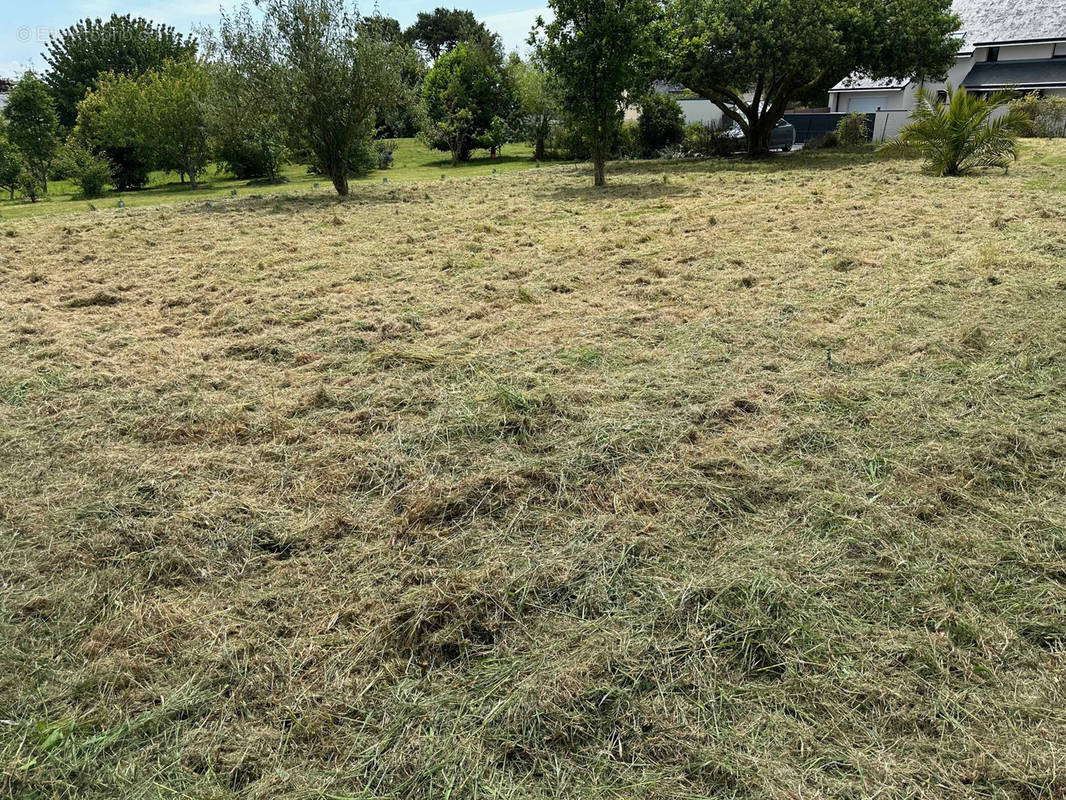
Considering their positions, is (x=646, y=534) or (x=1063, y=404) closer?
(x=646, y=534)

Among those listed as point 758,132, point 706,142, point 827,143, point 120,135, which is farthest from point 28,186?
point 827,143

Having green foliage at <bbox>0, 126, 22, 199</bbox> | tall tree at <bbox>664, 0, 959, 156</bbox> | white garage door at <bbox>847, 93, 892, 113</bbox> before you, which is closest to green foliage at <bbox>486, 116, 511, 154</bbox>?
tall tree at <bbox>664, 0, 959, 156</bbox>

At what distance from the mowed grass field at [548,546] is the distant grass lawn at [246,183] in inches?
509

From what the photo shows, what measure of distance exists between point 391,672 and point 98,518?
178 centimetres

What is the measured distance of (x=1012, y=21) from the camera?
32281 mm

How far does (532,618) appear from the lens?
8.21 ft

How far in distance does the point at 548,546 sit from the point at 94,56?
156 feet

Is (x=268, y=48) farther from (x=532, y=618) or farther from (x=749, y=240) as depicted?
(x=532, y=618)

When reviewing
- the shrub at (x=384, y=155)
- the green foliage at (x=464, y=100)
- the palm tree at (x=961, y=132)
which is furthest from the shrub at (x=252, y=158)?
the palm tree at (x=961, y=132)

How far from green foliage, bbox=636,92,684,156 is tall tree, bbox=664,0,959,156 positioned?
4826 millimetres

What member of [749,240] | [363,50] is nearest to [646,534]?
[749,240]

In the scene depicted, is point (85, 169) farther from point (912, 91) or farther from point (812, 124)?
point (912, 91)

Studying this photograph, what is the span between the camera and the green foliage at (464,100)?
2766cm

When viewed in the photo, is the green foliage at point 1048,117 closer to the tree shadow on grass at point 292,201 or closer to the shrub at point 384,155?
the tree shadow on grass at point 292,201
